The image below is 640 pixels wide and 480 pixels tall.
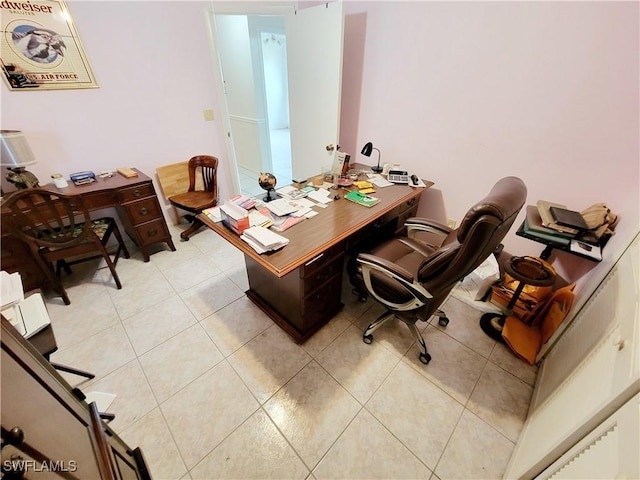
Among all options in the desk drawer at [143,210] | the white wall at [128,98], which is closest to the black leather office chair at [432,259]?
the desk drawer at [143,210]

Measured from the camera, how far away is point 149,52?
2.24m

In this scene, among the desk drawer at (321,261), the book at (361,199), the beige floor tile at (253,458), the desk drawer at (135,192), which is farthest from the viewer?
the desk drawer at (135,192)

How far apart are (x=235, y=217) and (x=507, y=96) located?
2048 mm

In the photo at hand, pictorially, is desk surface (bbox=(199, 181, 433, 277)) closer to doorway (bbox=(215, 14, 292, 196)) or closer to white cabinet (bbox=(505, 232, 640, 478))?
white cabinet (bbox=(505, 232, 640, 478))

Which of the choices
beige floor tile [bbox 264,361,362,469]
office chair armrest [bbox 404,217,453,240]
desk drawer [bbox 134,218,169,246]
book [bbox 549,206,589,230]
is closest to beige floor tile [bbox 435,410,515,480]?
beige floor tile [bbox 264,361,362,469]

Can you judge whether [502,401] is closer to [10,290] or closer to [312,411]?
[312,411]

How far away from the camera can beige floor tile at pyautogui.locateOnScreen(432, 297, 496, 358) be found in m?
1.72

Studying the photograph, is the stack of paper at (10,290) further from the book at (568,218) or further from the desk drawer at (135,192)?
the book at (568,218)

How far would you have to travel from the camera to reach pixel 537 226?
1645 millimetres

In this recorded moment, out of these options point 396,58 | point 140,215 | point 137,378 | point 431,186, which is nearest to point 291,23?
point 396,58

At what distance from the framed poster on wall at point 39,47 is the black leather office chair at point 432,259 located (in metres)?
2.65

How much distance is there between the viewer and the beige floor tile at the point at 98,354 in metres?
1.53

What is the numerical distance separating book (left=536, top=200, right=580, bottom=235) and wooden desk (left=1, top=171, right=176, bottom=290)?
3.03 meters

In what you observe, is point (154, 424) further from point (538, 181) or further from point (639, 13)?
point (639, 13)
